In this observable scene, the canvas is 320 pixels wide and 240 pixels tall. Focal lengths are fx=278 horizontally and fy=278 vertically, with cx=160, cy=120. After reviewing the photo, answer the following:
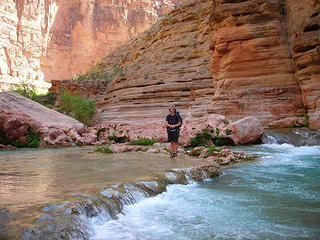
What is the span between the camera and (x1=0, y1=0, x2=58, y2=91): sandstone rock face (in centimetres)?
4434

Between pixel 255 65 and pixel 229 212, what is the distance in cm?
1449

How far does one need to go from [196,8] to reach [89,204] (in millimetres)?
25508

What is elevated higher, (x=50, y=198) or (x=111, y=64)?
(x=111, y=64)

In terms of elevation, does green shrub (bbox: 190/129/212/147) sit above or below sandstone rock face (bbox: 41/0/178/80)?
below

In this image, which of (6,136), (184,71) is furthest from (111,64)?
(6,136)

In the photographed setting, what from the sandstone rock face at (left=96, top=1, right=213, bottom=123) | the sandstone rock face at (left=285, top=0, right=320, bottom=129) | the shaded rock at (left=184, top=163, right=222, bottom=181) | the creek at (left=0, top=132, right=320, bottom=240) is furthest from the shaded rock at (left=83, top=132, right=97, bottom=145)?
the sandstone rock face at (left=285, top=0, right=320, bottom=129)

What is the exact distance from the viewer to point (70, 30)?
54219mm

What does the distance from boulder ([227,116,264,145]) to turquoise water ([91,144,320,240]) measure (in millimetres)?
6174

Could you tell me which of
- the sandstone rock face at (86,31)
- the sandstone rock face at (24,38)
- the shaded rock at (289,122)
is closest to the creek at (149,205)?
the shaded rock at (289,122)

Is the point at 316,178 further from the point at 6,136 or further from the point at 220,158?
the point at 6,136

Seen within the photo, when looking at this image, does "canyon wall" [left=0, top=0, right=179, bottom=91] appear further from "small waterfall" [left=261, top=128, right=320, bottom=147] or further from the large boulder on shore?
"small waterfall" [left=261, top=128, right=320, bottom=147]

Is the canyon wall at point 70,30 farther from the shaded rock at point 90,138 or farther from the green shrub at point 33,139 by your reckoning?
the green shrub at point 33,139

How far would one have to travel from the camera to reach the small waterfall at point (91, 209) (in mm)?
2631

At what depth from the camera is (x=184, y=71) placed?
2150cm
